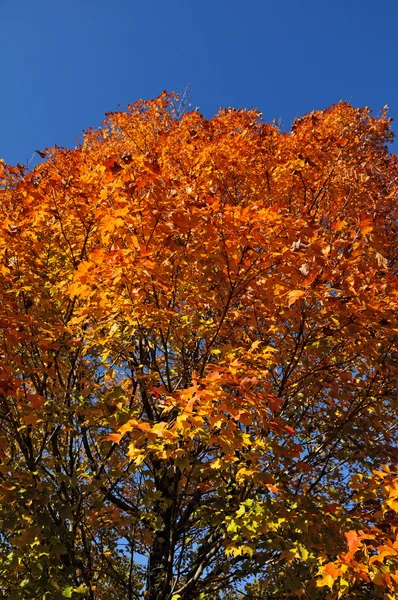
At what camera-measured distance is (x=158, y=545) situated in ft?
18.1

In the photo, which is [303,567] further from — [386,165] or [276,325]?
[386,165]

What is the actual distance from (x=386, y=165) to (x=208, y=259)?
23.7ft

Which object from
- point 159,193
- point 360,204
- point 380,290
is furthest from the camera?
point 360,204

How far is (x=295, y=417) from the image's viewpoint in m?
5.41

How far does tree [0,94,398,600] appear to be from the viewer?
11.3 ft

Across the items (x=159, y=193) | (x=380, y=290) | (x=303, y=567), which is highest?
(x=159, y=193)

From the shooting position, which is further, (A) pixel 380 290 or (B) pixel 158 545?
(B) pixel 158 545

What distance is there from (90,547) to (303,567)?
2466mm

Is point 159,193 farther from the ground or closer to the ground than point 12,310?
farther from the ground

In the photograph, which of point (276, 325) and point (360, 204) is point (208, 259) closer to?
point (276, 325)

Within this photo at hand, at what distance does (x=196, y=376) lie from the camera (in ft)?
11.1

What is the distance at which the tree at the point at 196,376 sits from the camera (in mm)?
3455

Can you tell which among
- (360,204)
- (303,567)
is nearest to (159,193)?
(303,567)

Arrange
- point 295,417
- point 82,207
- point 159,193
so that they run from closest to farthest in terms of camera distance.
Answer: point 159,193, point 82,207, point 295,417
